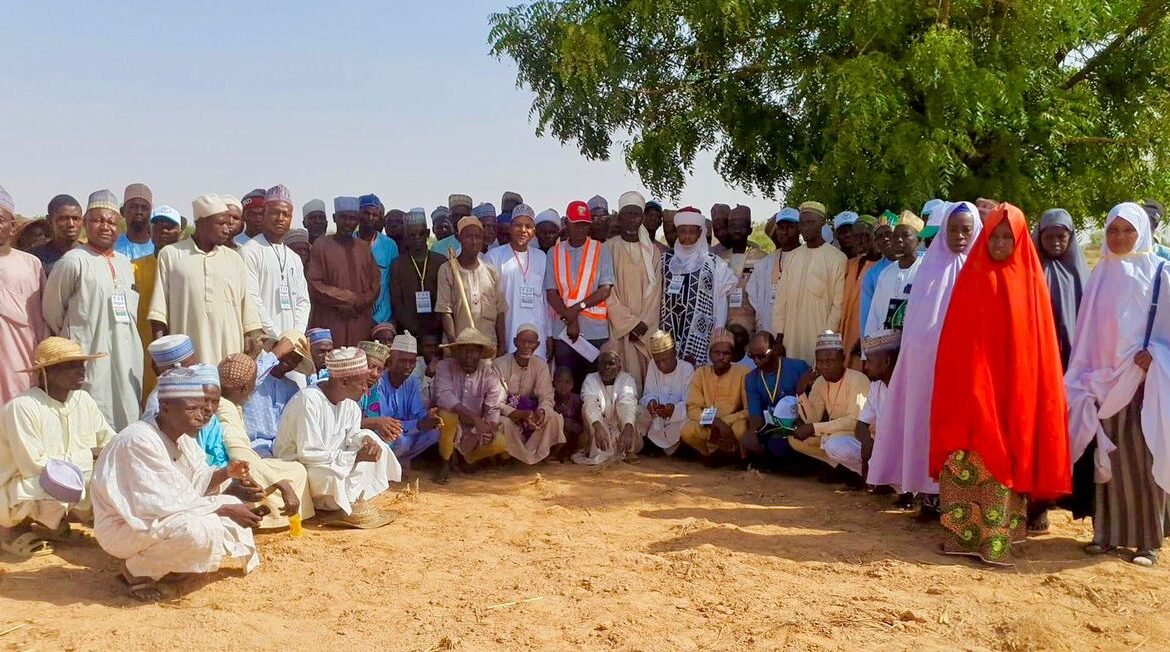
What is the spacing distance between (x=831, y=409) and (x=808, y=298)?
1.02 meters

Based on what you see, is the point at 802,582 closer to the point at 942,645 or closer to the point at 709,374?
the point at 942,645

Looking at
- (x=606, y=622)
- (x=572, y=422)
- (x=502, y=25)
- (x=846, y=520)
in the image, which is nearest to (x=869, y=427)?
(x=846, y=520)

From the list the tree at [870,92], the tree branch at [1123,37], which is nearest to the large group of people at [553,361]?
the tree at [870,92]

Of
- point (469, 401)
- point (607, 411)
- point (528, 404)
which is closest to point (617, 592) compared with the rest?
point (469, 401)

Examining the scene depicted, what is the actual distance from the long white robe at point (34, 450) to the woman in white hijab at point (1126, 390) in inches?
214

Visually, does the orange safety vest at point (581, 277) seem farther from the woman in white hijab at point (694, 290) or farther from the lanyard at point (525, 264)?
the woman in white hijab at point (694, 290)

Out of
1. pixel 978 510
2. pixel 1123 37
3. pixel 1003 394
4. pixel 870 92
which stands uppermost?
pixel 1123 37

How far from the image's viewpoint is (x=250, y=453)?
5.71 m

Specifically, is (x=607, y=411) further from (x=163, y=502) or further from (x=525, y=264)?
(x=163, y=502)

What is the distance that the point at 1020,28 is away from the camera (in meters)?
8.43

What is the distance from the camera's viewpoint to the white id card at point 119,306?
6094mm

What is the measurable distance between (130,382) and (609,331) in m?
3.83

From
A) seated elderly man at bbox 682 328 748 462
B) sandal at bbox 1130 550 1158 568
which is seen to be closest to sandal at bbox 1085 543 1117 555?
sandal at bbox 1130 550 1158 568

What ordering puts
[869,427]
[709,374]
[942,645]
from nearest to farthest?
1. [942,645]
2. [869,427]
3. [709,374]
